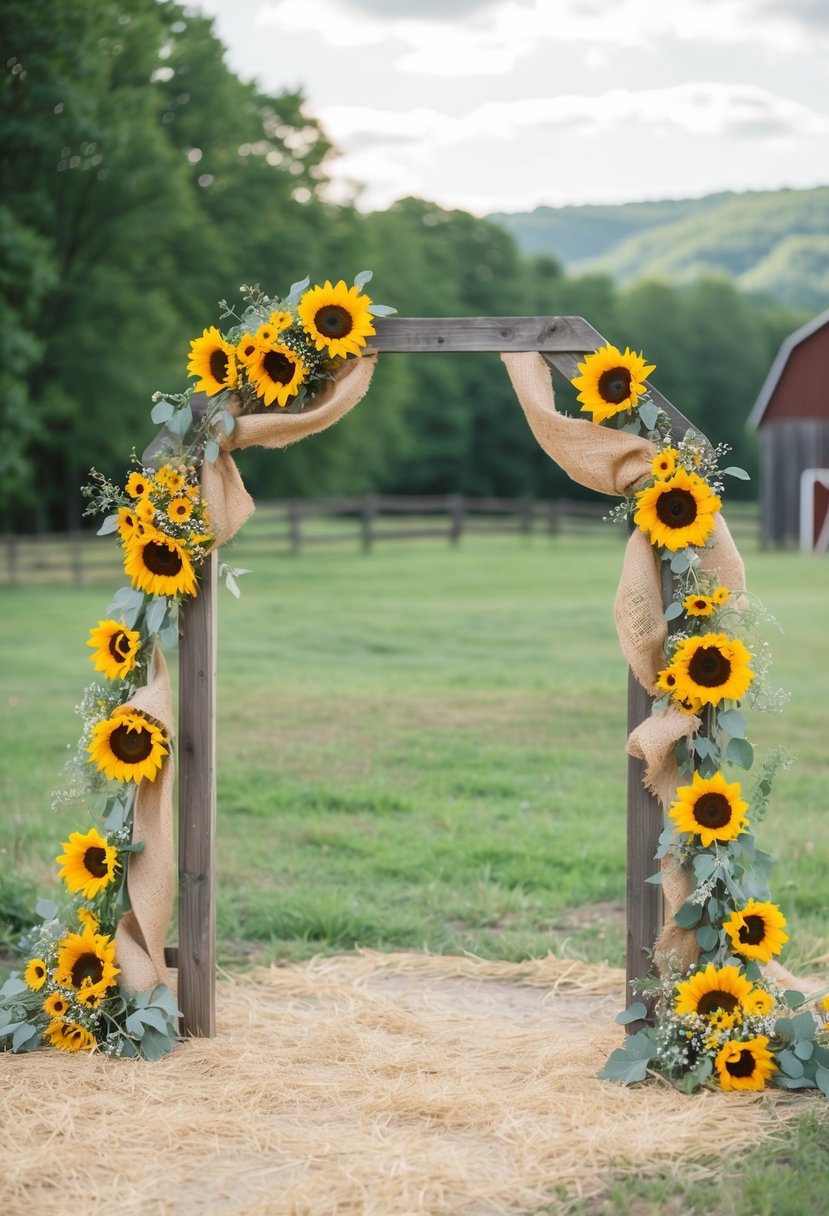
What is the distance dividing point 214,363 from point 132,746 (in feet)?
4.37

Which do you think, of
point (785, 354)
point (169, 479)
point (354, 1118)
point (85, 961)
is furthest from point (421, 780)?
point (785, 354)

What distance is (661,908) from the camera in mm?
4625

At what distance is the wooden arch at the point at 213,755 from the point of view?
4.59 meters

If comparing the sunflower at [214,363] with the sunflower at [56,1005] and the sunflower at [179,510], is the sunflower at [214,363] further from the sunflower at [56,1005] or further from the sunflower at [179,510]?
the sunflower at [56,1005]

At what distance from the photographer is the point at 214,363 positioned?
4727 millimetres

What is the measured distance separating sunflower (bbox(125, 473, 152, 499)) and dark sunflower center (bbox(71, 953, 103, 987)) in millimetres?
1583

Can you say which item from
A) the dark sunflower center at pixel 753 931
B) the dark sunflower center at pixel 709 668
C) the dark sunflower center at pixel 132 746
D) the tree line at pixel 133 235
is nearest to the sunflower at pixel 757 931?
the dark sunflower center at pixel 753 931

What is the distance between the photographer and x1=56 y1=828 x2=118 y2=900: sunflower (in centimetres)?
473

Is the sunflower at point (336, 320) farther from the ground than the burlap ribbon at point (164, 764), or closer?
farther from the ground

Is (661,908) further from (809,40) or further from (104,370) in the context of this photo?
(809,40)

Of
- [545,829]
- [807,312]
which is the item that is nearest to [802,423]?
[545,829]

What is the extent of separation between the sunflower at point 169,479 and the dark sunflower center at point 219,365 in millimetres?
351

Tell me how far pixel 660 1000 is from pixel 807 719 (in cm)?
708

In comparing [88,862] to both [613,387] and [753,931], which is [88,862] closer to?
[753,931]
